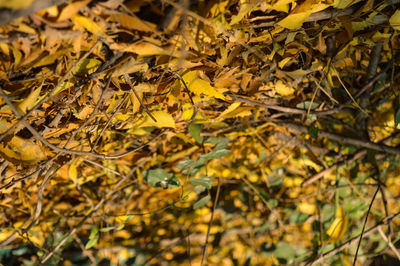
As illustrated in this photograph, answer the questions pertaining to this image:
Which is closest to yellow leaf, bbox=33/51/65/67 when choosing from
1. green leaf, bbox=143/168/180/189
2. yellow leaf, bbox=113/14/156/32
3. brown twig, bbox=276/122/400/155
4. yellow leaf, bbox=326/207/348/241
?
yellow leaf, bbox=113/14/156/32

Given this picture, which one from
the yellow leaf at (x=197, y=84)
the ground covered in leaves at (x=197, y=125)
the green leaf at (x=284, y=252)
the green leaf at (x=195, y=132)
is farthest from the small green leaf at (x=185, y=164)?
the green leaf at (x=284, y=252)

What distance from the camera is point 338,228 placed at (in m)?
1.08

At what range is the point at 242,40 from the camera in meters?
0.54

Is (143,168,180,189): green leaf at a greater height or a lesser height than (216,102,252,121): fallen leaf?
lesser

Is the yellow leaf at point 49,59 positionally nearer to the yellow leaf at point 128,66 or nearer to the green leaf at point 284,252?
the yellow leaf at point 128,66

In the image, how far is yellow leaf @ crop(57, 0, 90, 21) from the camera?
1.20 ft

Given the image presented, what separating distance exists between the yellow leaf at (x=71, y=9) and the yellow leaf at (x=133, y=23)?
0.15ft

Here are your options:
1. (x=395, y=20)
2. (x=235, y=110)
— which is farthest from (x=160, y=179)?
(x=395, y=20)

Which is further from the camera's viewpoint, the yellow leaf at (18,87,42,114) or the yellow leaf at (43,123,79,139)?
the yellow leaf at (43,123,79,139)

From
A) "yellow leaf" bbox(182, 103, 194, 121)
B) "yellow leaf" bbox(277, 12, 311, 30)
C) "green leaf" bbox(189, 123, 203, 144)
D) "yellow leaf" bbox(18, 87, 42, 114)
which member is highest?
"yellow leaf" bbox(277, 12, 311, 30)

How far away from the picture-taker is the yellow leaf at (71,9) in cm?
37

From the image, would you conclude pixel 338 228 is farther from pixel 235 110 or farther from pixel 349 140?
pixel 235 110

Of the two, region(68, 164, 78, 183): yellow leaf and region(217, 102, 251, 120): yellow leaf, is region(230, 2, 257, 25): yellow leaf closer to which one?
region(217, 102, 251, 120): yellow leaf

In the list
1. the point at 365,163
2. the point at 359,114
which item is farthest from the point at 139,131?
the point at 365,163
